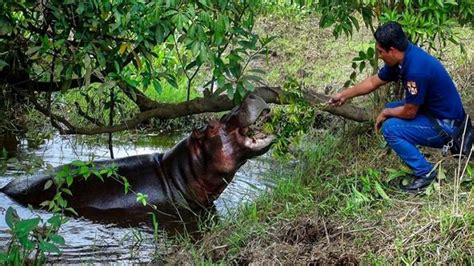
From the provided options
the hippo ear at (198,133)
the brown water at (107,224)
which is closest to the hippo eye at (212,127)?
the hippo ear at (198,133)

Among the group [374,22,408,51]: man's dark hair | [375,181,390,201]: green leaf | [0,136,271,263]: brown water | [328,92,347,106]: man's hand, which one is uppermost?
[374,22,408,51]: man's dark hair

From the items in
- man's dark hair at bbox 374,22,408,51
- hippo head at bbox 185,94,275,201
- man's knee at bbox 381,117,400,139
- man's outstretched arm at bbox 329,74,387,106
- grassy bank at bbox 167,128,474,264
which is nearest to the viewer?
grassy bank at bbox 167,128,474,264

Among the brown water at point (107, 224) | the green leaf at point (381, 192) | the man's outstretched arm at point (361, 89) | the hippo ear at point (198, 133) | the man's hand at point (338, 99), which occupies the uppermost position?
the man's outstretched arm at point (361, 89)

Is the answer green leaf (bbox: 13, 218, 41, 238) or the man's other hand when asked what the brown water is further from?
the man's other hand

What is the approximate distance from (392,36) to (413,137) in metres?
0.74

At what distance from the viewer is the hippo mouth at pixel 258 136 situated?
6855 mm

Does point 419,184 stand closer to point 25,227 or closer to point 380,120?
point 380,120

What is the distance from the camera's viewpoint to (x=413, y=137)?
6031 millimetres

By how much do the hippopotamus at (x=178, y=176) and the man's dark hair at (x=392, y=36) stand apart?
124 cm

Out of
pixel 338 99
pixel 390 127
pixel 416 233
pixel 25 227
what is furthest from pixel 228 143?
pixel 25 227

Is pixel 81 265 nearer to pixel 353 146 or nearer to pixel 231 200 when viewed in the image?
pixel 231 200

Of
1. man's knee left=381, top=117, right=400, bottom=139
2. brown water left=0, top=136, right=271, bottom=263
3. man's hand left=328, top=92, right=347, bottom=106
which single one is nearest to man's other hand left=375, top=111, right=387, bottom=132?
man's knee left=381, top=117, right=400, bottom=139

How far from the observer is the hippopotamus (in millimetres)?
6914

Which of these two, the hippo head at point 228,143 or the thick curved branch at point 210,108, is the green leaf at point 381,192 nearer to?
the thick curved branch at point 210,108
